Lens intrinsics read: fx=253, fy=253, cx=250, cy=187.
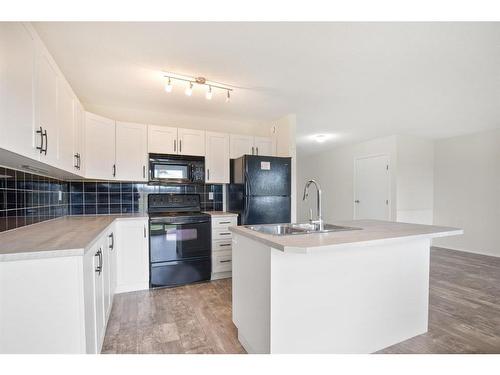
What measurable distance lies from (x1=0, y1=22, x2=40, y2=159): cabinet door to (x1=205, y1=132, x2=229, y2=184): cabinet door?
2.16m

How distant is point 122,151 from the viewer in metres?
3.10

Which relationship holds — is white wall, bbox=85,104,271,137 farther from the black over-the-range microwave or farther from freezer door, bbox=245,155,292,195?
freezer door, bbox=245,155,292,195

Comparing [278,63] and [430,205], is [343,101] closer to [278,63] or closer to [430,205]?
[278,63]

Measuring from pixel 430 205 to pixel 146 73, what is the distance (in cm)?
561

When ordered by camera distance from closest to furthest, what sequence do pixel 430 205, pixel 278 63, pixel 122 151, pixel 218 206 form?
pixel 278 63 → pixel 122 151 → pixel 218 206 → pixel 430 205

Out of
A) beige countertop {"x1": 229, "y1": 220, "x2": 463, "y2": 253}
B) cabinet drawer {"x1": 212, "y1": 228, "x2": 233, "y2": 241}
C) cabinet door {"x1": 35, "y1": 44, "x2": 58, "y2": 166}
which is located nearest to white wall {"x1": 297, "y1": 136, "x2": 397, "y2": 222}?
cabinet drawer {"x1": 212, "y1": 228, "x2": 233, "y2": 241}

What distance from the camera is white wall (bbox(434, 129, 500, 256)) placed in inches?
167

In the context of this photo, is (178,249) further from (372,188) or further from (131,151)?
(372,188)

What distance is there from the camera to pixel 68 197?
10.2 ft

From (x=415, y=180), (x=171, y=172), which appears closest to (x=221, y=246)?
(x=171, y=172)

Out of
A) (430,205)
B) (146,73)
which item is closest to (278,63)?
(146,73)

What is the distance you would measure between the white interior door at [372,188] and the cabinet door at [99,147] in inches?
185

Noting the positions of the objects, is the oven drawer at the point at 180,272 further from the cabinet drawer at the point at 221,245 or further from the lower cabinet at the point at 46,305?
the lower cabinet at the point at 46,305
